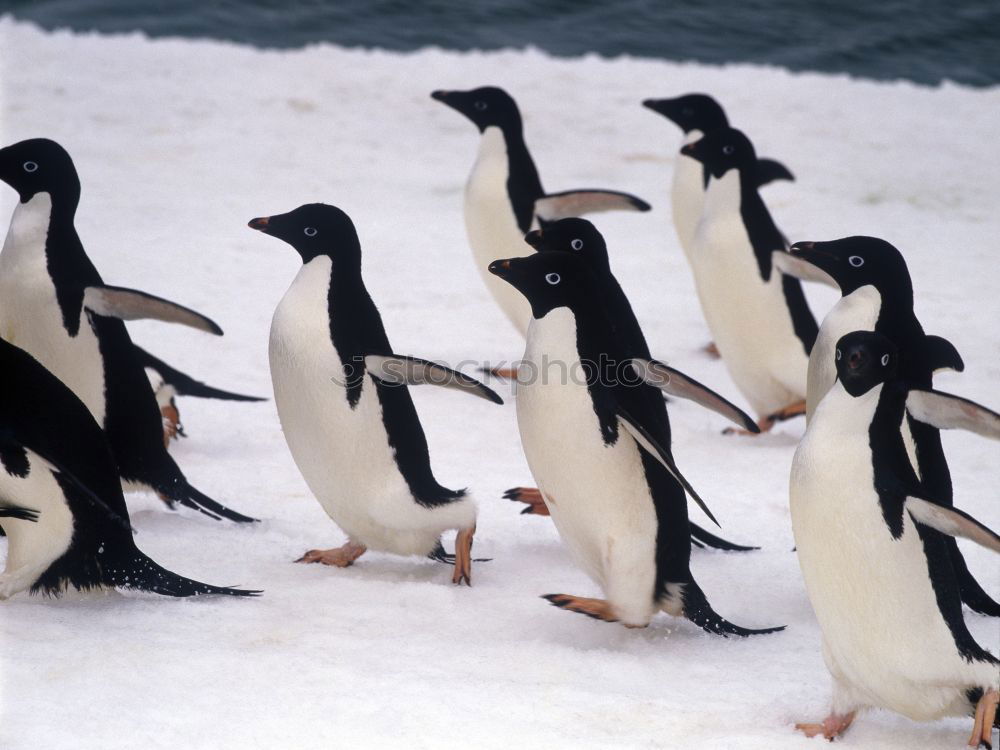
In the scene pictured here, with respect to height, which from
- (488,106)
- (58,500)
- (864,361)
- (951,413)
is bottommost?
(58,500)

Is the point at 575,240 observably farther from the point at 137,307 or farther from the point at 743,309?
the point at 743,309

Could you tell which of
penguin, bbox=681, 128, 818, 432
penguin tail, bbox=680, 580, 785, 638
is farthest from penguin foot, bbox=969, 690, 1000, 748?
penguin, bbox=681, 128, 818, 432

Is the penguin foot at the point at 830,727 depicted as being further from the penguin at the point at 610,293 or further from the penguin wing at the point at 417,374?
the penguin wing at the point at 417,374

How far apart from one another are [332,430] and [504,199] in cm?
151

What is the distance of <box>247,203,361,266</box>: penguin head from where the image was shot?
7.38ft

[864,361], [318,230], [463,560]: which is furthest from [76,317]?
[864,361]

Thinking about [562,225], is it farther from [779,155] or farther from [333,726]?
[779,155]

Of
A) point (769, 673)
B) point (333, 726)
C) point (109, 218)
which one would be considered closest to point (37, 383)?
point (333, 726)

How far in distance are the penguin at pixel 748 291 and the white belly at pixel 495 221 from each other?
1.69 ft

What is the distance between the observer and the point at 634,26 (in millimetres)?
8602

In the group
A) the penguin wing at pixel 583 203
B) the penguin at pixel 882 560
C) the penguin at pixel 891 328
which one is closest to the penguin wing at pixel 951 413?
the penguin at pixel 882 560

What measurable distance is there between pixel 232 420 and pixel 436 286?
48.0 inches

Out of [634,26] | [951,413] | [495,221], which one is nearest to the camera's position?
[951,413]

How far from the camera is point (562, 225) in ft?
7.65
